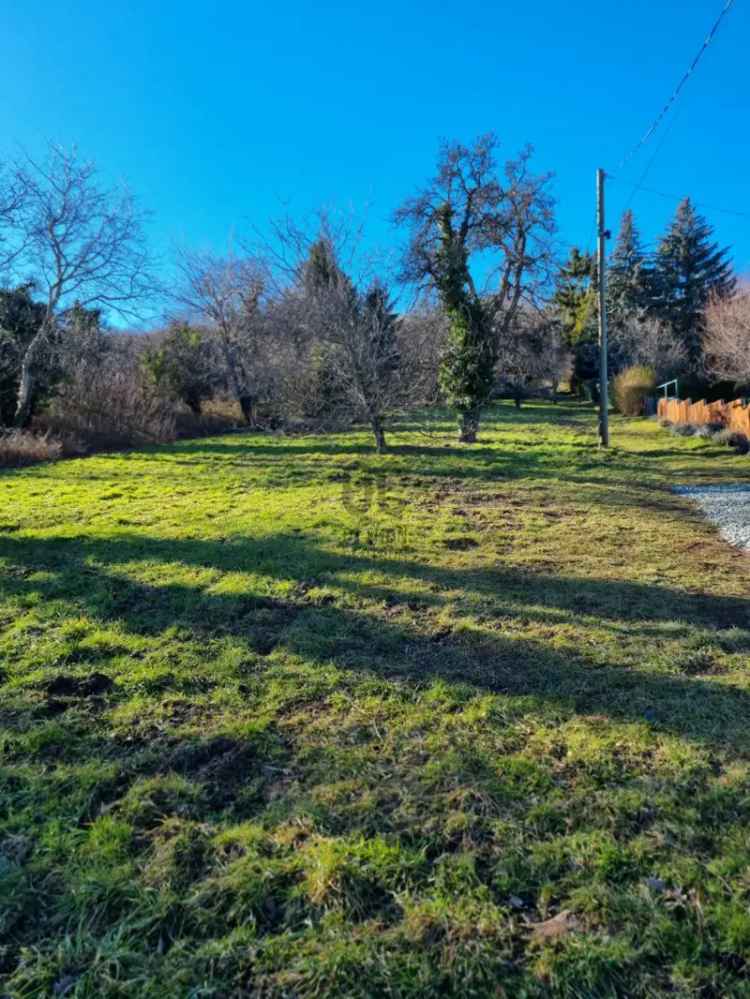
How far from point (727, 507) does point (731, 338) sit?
16898 millimetres

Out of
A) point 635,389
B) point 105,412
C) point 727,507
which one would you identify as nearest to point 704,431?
point 727,507

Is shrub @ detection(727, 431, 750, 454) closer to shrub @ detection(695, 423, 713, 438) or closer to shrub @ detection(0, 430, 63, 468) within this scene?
shrub @ detection(695, 423, 713, 438)

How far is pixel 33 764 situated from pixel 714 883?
276 centimetres

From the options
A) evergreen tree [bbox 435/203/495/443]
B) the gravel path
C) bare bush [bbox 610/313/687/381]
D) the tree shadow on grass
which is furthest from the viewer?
bare bush [bbox 610/313/687/381]

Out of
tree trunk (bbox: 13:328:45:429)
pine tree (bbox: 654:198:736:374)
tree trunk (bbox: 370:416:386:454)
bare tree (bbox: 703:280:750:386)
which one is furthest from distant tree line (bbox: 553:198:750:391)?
tree trunk (bbox: 13:328:45:429)

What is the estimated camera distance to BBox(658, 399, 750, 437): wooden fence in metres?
12.2

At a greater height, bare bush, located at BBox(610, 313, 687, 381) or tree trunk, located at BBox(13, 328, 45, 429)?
bare bush, located at BBox(610, 313, 687, 381)

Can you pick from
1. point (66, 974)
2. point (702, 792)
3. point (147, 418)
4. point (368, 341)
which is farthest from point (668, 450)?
point (147, 418)

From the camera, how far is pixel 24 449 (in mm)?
12930

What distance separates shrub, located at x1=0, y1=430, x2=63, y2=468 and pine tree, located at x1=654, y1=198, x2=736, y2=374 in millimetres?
33145

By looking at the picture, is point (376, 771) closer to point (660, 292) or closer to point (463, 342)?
point (463, 342)

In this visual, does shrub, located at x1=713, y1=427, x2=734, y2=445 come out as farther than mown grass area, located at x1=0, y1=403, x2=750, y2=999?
Yes

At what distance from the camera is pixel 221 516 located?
7148 millimetres

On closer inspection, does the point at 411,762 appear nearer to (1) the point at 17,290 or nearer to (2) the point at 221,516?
(2) the point at 221,516
